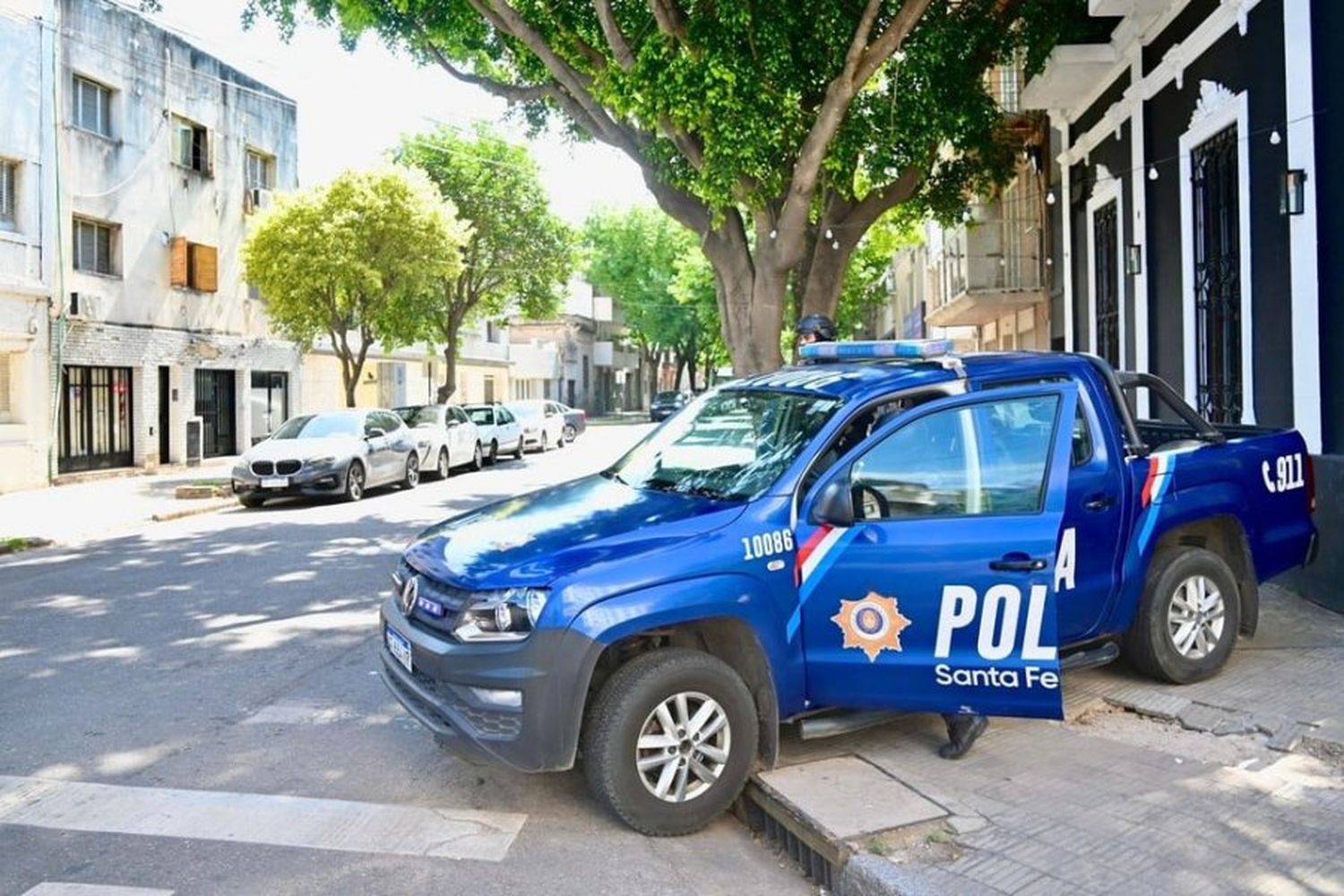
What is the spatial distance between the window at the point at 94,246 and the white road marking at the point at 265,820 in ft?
60.3

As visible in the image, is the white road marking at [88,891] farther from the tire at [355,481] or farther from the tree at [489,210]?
the tree at [489,210]

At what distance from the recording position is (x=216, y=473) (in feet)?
72.0

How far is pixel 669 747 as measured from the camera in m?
4.16

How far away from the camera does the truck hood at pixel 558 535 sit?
4086mm

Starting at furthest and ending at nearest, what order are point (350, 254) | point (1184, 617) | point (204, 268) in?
point (204, 268)
point (350, 254)
point (1184, 617)

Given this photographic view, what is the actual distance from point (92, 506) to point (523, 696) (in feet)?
47.9

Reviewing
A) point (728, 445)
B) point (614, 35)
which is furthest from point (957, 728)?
point (614, 35)

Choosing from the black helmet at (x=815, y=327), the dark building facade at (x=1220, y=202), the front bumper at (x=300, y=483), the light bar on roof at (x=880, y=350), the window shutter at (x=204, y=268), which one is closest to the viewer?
the light bar on roof at (x=880, y=350)

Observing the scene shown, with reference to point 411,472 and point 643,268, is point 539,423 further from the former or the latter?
point 643,268

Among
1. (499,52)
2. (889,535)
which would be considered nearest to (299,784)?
(889,535)

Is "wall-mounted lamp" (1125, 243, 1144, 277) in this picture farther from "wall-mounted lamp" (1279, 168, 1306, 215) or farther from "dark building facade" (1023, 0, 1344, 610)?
"wall-mounted lamp" (1279, 168, 1306, 215)

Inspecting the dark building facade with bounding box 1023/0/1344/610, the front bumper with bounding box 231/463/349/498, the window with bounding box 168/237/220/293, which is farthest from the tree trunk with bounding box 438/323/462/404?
the dark building facade with bounding box 1023/0/1344/610

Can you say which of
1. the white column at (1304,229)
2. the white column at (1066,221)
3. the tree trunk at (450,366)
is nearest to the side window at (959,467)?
the white column at (1304,229)

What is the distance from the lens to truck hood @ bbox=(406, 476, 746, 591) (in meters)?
4.09
